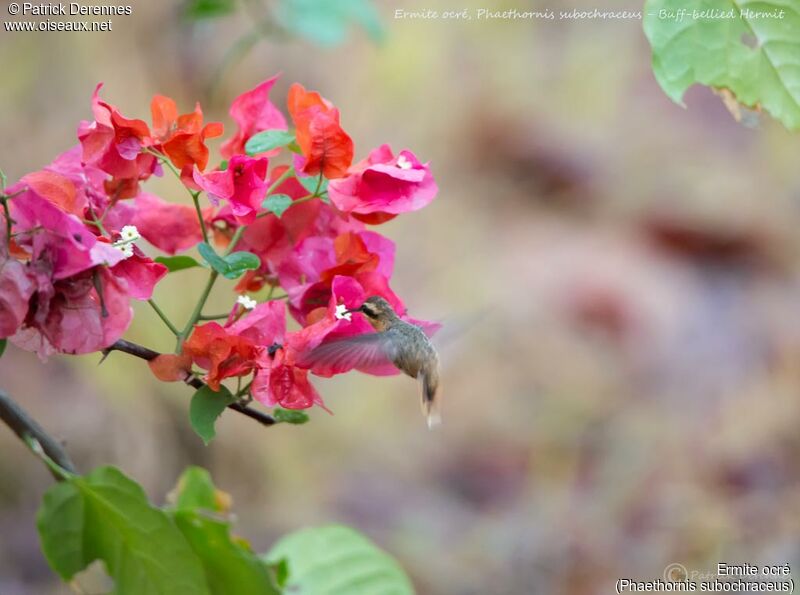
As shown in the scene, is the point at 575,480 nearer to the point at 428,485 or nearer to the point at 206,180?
the point at 428,485

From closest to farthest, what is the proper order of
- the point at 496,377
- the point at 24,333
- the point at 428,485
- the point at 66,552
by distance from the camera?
the point at 24,333 → the point at 66,552 → the point at 428,485 → the point at 496,377

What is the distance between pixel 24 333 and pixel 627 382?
230cm

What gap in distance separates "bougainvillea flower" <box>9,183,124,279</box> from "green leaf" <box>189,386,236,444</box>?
106mm

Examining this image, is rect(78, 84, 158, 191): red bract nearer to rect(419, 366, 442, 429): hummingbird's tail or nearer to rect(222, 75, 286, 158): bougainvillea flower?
rect(222, 75, 286, 158): bougainvillea flower

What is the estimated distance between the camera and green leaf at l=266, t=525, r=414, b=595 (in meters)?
0.99

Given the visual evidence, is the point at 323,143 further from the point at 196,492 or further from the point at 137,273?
the point at 196,492

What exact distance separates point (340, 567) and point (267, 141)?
1.86 ft

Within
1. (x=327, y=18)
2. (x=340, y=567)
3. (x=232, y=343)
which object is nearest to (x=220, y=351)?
(x=232, y=343)

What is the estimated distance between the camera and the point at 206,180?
22.0 inches

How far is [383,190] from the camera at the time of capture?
587 millimetres

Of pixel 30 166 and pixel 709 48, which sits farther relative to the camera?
pixel 30 166

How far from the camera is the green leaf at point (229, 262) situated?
0.56m

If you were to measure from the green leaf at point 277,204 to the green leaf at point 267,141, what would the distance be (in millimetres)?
41

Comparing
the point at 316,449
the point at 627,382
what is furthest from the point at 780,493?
the point at 316,449
